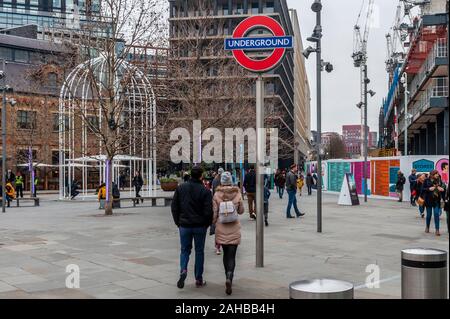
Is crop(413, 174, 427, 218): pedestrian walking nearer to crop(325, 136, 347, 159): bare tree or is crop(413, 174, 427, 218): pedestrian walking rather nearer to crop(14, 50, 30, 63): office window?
crop(14, 50, 30, 63): office window

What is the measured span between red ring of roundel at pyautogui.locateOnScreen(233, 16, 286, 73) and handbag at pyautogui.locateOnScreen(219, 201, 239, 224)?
2.72 m

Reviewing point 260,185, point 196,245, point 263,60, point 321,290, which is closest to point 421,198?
point 260,185

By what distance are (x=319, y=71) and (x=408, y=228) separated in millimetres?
5202

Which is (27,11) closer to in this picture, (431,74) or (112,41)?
(431,74)

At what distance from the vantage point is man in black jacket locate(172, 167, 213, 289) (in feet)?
23.2

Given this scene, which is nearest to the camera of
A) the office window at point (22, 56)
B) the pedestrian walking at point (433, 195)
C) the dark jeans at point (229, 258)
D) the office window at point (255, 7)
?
the dark jeans at point (229, 258)

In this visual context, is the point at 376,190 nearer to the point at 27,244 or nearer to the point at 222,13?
the point at 27,244

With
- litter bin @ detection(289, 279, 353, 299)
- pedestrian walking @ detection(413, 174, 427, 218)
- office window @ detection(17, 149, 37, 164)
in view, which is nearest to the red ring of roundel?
litter bin @ detection(289, 279, 353, 299)

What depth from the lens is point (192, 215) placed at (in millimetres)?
7051

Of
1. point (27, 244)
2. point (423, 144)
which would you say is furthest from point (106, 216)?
point (423, 144)

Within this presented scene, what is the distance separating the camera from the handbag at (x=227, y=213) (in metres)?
7.08

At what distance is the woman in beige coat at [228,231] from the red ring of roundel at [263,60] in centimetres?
226

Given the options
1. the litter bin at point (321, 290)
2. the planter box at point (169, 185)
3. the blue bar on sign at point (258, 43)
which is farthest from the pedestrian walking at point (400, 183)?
the litter bin at point (321, 290)

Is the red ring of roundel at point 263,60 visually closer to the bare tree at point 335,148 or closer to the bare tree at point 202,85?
the bare tree at point 202,85
